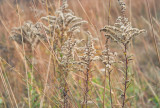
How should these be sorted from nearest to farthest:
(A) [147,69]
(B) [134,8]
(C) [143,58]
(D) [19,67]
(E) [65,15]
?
1. (E) [65,15]
2. (D) [19,67]
3. (A) [147,69]
4. (C) [143,58]
5. (B) [134,8]

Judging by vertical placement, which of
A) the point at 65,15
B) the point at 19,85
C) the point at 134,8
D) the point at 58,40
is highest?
the point at 134,8

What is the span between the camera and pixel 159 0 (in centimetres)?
677

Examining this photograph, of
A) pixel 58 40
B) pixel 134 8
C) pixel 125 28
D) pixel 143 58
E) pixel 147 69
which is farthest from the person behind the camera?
pixel 134 8

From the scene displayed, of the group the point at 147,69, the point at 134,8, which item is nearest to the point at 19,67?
the point at 147,69

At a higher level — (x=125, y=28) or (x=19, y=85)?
(x=125, y=28)

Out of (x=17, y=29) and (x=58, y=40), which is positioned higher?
(x=17, y=29)

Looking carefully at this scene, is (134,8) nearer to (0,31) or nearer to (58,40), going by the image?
(0,31)

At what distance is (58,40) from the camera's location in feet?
5.20

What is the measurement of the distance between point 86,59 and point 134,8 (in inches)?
235

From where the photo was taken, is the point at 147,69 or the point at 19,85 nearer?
the point at 19,85

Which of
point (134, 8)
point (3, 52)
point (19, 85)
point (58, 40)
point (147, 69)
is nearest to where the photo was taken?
point (58, 40)

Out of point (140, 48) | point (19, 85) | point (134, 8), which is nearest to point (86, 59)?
point (19, 85)

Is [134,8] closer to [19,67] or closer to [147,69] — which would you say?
[147,69]

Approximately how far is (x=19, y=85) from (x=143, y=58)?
110 inches
